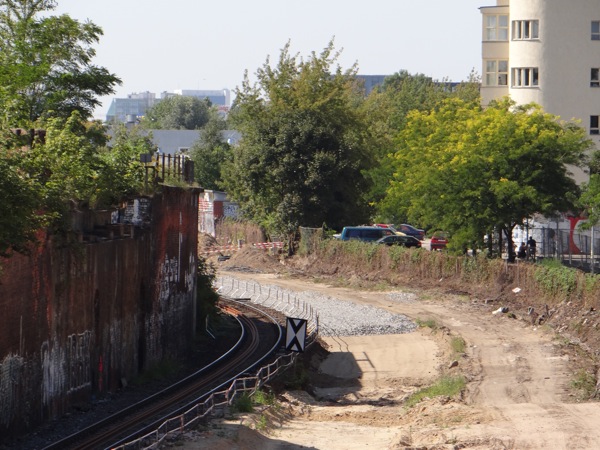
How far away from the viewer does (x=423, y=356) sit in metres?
42.3

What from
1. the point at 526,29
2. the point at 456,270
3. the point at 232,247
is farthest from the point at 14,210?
the point at 526,29

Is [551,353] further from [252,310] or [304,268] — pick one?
[304,268]

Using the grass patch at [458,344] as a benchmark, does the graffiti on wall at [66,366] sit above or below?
above

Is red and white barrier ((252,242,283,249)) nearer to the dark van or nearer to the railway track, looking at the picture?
the dark van

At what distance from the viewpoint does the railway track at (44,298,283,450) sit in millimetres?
24938

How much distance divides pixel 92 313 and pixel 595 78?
53.3 m

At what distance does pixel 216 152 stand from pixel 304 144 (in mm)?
45072

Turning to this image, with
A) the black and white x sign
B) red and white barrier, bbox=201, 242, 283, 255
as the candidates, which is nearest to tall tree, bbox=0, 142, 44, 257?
the black and white x sign

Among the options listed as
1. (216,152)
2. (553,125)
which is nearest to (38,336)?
(553,125)

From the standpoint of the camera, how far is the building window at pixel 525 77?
7612 centimetres

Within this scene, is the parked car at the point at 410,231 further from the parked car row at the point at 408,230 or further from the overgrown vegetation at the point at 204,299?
the overgrown vegetation at the point at 204,299

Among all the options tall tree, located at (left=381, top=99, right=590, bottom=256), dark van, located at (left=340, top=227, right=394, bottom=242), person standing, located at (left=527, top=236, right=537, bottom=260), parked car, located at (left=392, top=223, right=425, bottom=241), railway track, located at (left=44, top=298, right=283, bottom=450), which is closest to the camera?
railway track, located at (left=44, top=298, right=283, bottom=450)

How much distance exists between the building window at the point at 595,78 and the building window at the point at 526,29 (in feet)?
14.7

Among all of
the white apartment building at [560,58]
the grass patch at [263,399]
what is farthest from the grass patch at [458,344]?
the white apartment building at [560,58]
